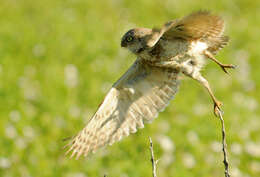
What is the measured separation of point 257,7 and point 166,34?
7.75m

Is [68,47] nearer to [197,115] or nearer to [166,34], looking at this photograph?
[197,115]

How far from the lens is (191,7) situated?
11.2 metres

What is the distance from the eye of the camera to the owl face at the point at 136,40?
4.69m

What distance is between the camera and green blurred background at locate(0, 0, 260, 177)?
21.4 feet

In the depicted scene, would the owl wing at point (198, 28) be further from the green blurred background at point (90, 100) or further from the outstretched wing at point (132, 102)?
the green blurred background at point (90, 100)

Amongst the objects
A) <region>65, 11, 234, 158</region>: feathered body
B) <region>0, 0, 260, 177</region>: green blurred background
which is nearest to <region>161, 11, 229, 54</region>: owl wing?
<region>65, 11, 234, 158</region>: feathered body

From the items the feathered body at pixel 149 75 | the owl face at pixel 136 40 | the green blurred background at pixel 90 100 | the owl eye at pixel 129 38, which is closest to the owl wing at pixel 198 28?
the feathered body at pixel 149 75

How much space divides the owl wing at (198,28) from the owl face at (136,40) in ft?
0.56

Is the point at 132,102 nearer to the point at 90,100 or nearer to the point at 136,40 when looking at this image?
the point at 136,40

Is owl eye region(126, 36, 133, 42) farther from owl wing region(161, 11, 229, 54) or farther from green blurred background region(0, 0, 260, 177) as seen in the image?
green blurred background region(0, 0, 260, 177)

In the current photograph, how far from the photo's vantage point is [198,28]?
4.45 metres

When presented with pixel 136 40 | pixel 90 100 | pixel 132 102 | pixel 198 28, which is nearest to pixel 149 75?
pixel 132 102

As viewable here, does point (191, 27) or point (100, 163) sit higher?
point (191, 27)

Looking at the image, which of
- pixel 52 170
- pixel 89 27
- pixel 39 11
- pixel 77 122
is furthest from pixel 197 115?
pixel 39 11
